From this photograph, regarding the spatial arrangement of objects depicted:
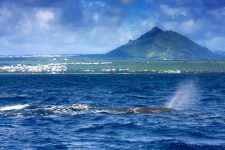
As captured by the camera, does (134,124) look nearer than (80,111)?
Yes

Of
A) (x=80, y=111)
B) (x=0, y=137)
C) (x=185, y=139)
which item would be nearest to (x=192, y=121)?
(x=185, y=139)

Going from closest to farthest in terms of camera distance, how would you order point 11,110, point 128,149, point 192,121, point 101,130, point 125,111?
1. point 128,149
2. point 101,130
3. point 192,121
4. point 125,111
5. point 11,110

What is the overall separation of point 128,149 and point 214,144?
8.47 metres

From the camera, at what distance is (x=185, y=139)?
4694cm

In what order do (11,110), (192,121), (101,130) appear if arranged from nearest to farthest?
Result: (101,130), (192,121), (11,110)

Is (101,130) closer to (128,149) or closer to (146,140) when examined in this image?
(146,140)

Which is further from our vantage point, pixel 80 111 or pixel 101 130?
pixel 80 111

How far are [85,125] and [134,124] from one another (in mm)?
5835

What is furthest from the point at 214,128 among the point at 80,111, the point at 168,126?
the point at 80,111

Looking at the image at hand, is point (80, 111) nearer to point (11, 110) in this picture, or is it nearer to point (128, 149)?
point (11, 110)

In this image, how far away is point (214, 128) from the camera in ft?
177

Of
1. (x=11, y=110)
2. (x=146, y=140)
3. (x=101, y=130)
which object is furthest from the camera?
(x=11, y=110)

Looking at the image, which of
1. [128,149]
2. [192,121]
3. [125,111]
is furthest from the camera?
[125,111]

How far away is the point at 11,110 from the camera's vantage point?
74.1m
